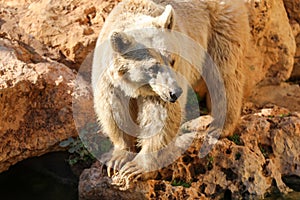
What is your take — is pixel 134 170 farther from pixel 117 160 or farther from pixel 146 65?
pixel 146 65

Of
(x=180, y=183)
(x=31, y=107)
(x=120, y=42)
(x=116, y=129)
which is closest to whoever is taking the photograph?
(x=120, y=42)

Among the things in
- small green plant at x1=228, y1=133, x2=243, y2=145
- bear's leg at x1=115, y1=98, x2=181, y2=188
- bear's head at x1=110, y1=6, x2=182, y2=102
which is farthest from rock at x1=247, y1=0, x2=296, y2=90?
bear's head at x1=110, y1=6, x2=182, y2=102

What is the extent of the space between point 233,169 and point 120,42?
1.85 m

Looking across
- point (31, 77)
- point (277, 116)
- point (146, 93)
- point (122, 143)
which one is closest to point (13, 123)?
point (31, 77)

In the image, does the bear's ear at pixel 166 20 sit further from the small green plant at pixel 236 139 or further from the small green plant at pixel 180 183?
the small green plant at pixel 236 139

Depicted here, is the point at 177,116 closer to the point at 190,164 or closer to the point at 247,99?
the point at 190,164

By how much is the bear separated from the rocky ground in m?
0.26

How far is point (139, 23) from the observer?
176 inches

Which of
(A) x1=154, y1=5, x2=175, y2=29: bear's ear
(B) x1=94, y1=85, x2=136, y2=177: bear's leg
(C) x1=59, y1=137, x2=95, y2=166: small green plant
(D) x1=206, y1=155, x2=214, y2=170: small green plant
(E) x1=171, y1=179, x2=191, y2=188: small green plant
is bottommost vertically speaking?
(C) x1=59, y1=137, x2=95, y2=166: small green plant

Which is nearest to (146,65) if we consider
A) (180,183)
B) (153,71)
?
(153,71)

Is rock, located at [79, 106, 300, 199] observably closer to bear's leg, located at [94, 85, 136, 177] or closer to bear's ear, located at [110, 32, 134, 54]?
bear's leg, located at [94, 85, 136, 177]

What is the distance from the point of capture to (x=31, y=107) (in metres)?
5.36

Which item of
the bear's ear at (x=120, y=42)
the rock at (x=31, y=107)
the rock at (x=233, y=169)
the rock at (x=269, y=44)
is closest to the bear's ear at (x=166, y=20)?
the bear's ear at (x=120, y=42)

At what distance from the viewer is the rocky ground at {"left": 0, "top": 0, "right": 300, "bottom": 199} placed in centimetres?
513
